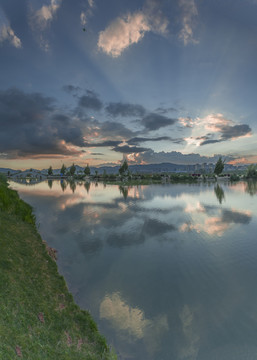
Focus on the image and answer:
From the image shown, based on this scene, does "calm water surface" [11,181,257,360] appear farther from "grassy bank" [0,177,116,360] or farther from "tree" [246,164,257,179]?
"tree" [246,164,257,179]

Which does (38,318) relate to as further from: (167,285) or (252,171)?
(252,171)

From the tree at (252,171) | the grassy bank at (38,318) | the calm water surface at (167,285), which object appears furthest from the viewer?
the tree at (252,171)

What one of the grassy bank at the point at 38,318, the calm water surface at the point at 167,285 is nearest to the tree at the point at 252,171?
the calm water surface at the point at 167,285

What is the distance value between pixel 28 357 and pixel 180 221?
27.8 m

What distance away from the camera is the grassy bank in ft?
18.5

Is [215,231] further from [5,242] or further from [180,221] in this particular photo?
[5,242]

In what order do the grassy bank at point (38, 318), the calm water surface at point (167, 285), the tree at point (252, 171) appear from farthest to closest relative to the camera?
the tree at point (252, 171) < the calm water surface at point (167, 285) < the grassy bank at point (38, 318)

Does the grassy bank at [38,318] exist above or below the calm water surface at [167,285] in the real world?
above

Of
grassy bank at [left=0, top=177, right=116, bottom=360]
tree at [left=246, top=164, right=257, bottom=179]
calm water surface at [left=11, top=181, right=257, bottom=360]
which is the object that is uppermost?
tree at [left=246, top=164, right=257, bottom=179]

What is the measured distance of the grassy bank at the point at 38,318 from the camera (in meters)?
5.64

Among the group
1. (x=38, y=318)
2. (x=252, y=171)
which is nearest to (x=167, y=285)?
(x=38, y=318)

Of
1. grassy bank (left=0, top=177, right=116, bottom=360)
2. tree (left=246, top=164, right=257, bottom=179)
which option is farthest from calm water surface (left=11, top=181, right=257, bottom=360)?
tree (left=246, top=164, right=257, bottom=179)

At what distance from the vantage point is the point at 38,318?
23.9ft

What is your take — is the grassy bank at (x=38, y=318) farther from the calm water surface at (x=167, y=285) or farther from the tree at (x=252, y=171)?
the tree at (x=252, y=171)
